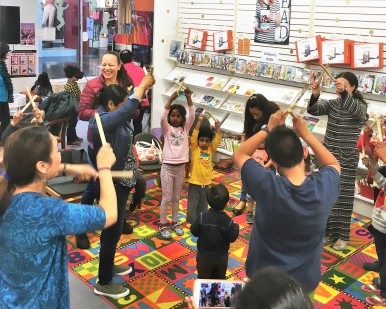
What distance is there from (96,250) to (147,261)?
546 millimetres

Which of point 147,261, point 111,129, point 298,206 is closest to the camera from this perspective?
point 298,206

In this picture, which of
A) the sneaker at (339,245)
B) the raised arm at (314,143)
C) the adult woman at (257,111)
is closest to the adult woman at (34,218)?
the raised arm at (314,143)

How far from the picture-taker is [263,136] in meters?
2.29

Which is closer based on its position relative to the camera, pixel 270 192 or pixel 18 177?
pixel 18 177

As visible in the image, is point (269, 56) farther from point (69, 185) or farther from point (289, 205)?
point (289, 205)

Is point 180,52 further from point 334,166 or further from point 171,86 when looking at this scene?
point 334,166

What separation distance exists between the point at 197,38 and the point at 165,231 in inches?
152

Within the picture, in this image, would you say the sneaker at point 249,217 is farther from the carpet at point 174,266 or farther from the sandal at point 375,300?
the sandal at point 375,300

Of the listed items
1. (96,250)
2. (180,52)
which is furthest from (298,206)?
(180,52)

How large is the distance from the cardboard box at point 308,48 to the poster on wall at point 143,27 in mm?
3271

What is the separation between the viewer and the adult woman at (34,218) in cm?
190

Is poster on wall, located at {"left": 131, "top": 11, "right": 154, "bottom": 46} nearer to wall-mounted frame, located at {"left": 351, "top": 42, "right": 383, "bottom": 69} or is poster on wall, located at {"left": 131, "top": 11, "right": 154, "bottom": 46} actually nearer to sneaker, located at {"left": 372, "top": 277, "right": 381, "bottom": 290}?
wall-mounted frame, located at {"left": 351, "top": 42, "right": 383, "bottom": 69}

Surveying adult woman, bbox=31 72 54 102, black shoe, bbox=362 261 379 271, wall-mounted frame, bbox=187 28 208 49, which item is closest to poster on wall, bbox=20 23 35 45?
adult woman, bbox=31 72 54 102

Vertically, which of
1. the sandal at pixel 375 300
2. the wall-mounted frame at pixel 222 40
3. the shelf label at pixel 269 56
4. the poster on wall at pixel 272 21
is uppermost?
the poster on wall at pixel 272 21
